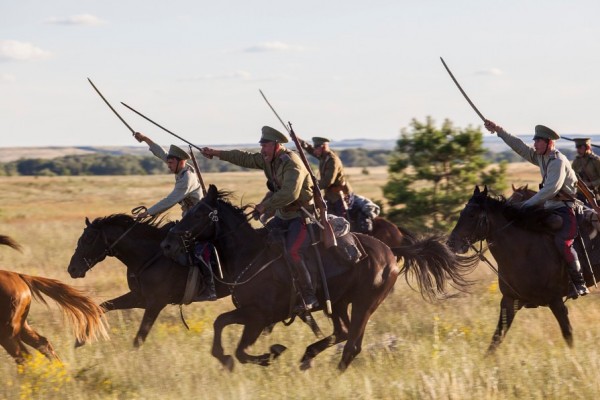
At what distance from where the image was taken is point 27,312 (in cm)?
1059

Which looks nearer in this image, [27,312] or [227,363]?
[227,363]

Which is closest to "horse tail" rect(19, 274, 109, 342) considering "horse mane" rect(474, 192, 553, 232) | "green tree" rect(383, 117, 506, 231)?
"horse mane" rect(474, 192, 553, 232)

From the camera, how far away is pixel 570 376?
9.86m

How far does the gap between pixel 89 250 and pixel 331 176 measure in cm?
A: 462

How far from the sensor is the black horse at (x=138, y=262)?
12.1 metres

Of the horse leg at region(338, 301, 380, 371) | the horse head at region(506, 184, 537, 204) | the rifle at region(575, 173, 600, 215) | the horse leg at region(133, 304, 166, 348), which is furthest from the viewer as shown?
the horse head at region(506, 184, 537, 204)

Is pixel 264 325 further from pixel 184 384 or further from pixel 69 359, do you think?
pixel 69 359

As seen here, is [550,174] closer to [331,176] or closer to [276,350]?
[276,350]

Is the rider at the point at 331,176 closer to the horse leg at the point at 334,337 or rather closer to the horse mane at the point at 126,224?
the horse mane at the point at 126,224

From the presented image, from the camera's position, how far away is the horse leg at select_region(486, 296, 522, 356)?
1160 centimetres

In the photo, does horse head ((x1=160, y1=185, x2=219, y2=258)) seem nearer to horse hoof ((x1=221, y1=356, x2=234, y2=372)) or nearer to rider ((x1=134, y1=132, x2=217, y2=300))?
rider ((x1=134, y1=132, x2=217, y2=300))

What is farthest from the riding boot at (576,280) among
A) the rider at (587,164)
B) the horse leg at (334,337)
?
the rider at (587,164)

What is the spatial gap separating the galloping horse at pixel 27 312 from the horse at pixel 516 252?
4441 millimetres

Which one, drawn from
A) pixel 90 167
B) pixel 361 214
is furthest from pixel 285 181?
pixel 90 167
